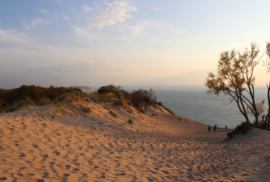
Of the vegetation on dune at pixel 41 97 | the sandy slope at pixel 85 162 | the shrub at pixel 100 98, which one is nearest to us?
the sandy slope at pixel 85 162

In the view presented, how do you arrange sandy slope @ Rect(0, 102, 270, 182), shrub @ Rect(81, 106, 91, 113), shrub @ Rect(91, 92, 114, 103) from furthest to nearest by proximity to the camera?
shrub @ Rect(91, 92, 114, 103) → shrub @ Rect(81, 106, 91, 113) → sandy slope @ Rect(0, 102, 270, 182)

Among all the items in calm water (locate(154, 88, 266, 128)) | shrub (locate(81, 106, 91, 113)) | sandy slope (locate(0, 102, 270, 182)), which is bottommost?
calm water (locate(154, 88, 266, 128))

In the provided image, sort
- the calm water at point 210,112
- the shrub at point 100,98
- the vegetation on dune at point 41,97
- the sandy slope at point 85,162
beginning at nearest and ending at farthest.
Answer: the sandy slope at point 85,162, the vegetation on dune at point 41,97, the shrub at point 100,98, the calm water at point 210,112

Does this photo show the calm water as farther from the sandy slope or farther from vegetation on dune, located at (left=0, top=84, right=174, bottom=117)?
the sandy slope

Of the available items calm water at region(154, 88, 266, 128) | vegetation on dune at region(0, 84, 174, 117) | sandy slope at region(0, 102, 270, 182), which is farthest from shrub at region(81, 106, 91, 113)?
calm water at region(154, 88, 266, 128)

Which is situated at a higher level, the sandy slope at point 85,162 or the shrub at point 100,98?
the shrub at point 100,98

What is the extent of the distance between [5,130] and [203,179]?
701 cm

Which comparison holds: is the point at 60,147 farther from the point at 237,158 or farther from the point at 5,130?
the point at 237,158

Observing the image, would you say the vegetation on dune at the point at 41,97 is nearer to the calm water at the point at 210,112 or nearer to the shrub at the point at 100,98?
the shrub at the point at 100,98

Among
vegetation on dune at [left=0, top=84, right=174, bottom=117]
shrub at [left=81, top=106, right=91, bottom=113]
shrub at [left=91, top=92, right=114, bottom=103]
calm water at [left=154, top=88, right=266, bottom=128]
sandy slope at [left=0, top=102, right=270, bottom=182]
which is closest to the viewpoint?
sandy slope at [left=0, top=102, right=270, bottom=182]

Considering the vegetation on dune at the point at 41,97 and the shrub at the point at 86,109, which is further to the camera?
the shrub at the point at 86,109

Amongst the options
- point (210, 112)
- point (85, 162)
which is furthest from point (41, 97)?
point (210, 112)

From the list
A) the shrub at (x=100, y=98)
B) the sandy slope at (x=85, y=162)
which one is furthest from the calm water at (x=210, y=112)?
the sandy slope at (x=85, y=162)

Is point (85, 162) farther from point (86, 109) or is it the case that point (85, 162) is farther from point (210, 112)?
point (210, 112)
